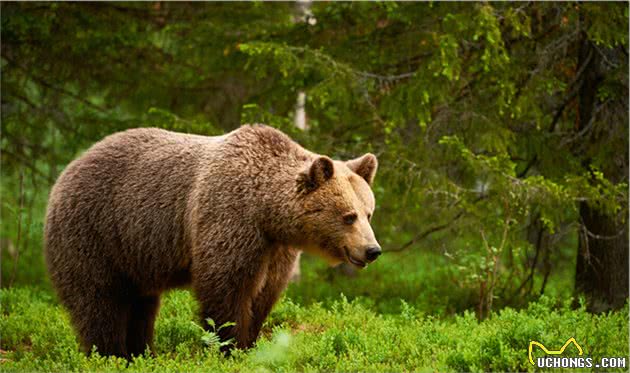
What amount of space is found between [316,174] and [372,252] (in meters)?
0.79

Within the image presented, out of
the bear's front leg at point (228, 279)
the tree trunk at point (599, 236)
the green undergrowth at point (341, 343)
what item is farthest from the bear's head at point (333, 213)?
the tree trunk at point (599, 236)

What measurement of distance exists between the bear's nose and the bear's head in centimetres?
4

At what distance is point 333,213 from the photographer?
680 cm

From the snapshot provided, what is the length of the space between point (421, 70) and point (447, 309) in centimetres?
363

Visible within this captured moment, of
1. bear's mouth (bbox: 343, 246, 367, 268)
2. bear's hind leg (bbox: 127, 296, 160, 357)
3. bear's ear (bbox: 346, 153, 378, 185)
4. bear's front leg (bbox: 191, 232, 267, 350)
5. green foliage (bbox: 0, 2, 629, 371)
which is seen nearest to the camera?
bear's mouth (bbox: 343, 246, 367, 268)

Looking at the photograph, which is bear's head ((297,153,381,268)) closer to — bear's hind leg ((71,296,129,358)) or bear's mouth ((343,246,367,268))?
bear's mouth ((343,246,367,268))

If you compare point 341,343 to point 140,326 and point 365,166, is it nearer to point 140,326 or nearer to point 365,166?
point 365,166

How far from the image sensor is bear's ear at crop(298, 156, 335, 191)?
22.2ft

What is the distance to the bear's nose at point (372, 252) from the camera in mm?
6504

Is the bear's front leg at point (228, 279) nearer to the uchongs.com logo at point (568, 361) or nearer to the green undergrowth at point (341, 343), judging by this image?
the green undergrowth at point (341, 343)

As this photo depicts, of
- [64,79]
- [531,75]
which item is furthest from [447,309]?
[64,79]

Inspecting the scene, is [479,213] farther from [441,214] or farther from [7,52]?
[7,52]

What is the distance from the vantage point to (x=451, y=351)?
21.3 ft

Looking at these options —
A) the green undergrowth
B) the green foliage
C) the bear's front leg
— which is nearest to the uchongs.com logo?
the green undergrowth
